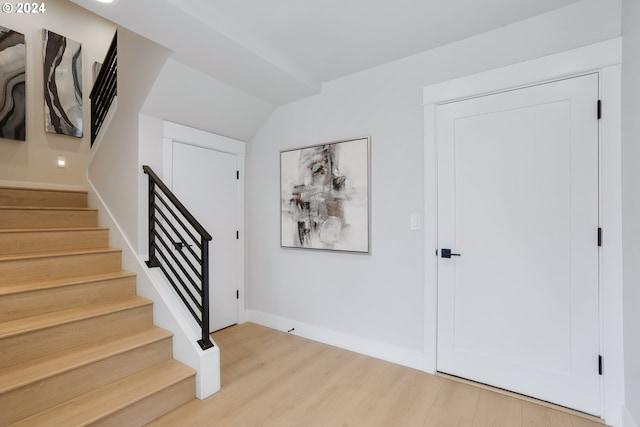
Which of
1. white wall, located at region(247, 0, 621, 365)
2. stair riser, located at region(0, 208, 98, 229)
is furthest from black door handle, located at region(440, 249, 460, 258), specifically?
stair riser, located at region(0, 208, 98, 229)

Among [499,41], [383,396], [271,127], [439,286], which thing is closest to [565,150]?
[499,41]

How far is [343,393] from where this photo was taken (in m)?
2.04

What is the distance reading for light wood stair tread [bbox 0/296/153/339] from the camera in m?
1.70

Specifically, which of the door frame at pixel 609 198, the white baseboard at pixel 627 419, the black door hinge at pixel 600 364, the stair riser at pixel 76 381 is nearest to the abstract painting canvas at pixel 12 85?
the stair riser at pixel 76 381

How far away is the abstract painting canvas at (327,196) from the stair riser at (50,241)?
1.68 metres

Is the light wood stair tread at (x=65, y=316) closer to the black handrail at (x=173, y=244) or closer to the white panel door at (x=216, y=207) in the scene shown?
the black handrail at (x=173, y=244)

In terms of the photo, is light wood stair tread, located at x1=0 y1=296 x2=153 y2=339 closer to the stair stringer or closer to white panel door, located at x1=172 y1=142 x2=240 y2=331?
the stair stringer

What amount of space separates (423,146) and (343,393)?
6.27 ft

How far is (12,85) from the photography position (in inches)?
130

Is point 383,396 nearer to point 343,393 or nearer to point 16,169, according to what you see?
point 343,393

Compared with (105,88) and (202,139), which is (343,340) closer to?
(202,139)

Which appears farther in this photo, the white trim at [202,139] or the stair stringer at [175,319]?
the white trim at [202,139]

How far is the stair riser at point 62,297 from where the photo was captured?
1.82 metres

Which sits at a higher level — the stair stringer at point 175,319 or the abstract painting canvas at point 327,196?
the abstract painting canvas at point 327,196
